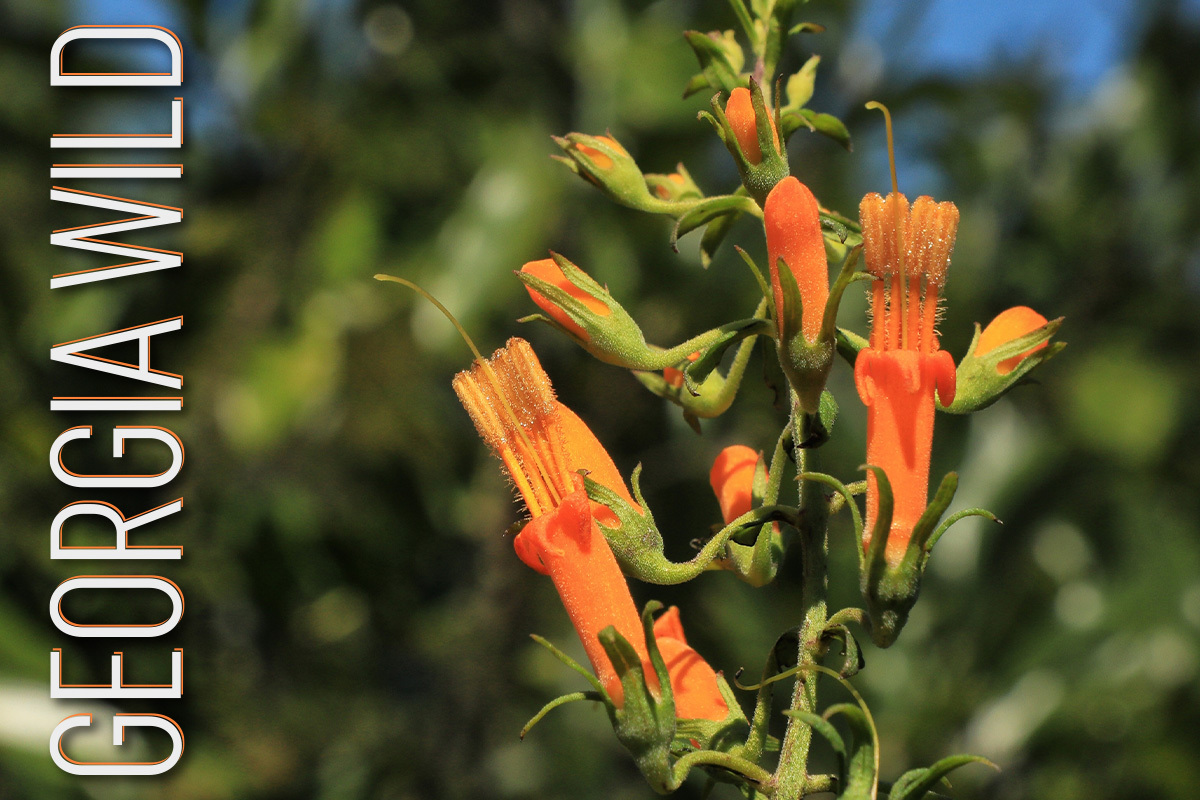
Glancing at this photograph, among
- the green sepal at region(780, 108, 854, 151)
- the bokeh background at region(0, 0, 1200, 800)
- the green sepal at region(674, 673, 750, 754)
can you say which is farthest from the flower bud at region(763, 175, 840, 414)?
the bokeh background at region(0, 0, 1200, 800)

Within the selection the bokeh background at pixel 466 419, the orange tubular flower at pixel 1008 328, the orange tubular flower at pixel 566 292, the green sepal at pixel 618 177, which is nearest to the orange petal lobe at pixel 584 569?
the orange tubular flower at pixel 566 292

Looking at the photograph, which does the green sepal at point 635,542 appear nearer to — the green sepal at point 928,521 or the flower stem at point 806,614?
the flower stem at point 806,614

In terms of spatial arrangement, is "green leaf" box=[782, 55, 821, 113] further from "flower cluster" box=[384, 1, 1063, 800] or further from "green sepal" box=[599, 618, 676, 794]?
"green sepal" box=[599, 618, 676, 794]

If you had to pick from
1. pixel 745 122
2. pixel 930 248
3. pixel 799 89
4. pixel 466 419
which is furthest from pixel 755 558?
pixel 466 419

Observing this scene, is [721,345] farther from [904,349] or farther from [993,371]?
[993,371]

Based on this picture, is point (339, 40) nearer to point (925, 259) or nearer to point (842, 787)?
point (925, 259)

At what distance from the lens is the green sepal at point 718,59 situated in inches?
64.1

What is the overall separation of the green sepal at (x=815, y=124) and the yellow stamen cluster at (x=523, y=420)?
19.8 inches

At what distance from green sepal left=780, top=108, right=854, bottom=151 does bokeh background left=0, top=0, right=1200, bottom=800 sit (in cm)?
207

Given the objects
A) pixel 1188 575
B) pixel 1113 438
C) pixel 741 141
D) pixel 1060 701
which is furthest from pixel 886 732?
pixel 741 141

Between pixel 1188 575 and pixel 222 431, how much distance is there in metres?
3.81

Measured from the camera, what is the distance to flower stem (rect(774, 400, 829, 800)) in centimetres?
136

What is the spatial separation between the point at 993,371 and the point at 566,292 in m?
0.60

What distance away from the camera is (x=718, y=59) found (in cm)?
164
